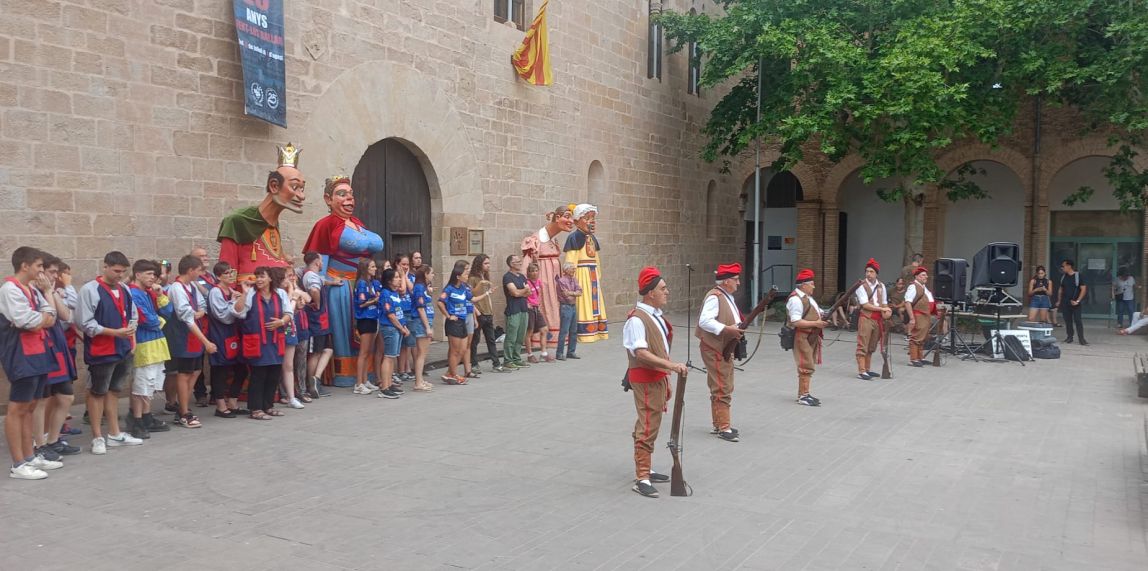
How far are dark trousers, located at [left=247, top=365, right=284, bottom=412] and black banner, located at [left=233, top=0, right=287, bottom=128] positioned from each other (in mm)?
3543

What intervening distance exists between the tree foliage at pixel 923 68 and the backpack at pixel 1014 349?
4374 millimetres

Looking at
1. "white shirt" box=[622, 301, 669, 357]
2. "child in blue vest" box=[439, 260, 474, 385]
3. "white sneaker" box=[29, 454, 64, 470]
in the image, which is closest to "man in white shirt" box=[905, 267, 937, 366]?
"child in blue vest" box=[439, 260, 474, 385]

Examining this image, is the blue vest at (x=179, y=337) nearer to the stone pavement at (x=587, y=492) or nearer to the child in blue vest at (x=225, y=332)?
the child in blue vest at (x=225, y=332)

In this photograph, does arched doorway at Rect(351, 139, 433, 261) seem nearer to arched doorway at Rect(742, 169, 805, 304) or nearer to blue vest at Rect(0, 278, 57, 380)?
blue vest at Rect(0, 278, 57, 380)

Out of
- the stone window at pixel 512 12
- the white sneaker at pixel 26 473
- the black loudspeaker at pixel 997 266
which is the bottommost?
the white sneaker at pixel 26 473

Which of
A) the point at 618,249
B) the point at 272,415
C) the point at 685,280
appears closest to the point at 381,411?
the point at 272,415

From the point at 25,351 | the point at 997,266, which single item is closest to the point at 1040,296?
the point at 997,266

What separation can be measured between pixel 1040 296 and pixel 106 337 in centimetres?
1696

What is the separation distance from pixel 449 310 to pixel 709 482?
17.6 ft

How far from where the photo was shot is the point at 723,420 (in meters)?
8.55

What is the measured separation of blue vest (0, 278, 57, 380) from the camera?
6.70 metres

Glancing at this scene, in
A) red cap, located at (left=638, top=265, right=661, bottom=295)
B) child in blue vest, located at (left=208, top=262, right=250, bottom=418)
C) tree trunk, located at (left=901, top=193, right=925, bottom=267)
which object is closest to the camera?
red cap, located at (left=638, top=265, right=661, bottom=295)

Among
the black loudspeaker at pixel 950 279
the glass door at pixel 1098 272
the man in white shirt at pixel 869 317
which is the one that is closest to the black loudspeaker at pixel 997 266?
the black loudspeaker at pixel 950 279

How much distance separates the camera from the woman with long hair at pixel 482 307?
1262 centimetres
